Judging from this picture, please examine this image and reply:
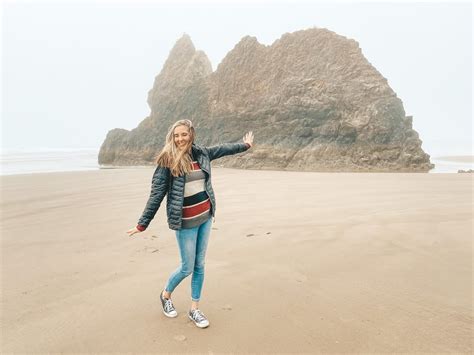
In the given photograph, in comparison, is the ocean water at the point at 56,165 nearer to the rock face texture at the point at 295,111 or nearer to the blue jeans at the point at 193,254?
the rock face texture at the point at 295,111

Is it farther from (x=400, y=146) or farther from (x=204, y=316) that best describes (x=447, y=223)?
(x=400, y=146)

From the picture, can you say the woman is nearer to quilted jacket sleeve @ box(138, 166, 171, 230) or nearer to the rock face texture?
quilted jacket sleeve @ box(138, 166, 171, 230)

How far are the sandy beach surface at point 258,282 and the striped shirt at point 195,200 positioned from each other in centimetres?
95

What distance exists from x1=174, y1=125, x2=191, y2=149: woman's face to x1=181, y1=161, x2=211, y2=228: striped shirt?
212 millimetres

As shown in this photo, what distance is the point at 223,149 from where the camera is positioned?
3756mm

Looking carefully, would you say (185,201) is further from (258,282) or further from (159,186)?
(258,282)

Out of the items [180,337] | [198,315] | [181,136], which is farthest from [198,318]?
[181,136]

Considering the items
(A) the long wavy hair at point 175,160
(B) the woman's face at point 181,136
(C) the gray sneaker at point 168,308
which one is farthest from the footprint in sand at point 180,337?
(B) the woman's face at point 181,136

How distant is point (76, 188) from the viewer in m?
12.1

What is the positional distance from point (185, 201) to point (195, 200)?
0.32ft

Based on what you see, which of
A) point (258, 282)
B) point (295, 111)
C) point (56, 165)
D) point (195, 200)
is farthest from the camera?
point (56, 165)

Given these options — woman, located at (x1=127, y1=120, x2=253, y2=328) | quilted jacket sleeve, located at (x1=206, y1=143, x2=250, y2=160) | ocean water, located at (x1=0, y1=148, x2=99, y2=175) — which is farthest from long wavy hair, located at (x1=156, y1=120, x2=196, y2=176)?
ocean water, located at (x1=0, y1=148, x2=99, y2=175)

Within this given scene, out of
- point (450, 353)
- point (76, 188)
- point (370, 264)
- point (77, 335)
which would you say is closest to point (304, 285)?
point (370, 264)

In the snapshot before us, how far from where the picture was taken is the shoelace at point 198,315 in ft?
10.4
